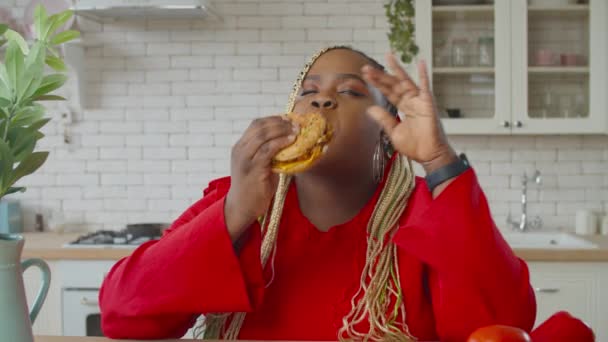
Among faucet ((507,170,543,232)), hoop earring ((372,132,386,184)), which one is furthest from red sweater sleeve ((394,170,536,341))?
faucet ((507,170,543,232))

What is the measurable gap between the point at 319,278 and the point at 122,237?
6.74 ft

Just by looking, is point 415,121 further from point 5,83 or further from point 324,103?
point 5,83

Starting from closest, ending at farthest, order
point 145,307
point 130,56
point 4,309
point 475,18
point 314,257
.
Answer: point 4,309 < point 145,307 < point 314,257 < point 475,18 < point 130,56

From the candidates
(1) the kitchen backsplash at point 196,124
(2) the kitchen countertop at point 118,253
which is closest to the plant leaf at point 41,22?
(2) the kitchen countertop at point 118,253

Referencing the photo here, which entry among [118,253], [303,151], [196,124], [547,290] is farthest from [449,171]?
[196,124]

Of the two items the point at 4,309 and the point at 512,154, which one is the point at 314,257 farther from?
the point at 512,154

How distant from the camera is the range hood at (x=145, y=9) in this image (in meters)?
3.28

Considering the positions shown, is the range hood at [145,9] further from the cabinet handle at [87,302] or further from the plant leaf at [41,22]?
the plant leaf at [41,22]

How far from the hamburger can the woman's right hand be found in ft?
0.04

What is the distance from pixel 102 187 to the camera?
3850mm

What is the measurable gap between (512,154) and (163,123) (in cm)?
185

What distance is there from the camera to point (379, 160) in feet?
5.40

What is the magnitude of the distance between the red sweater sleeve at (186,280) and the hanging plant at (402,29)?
2.24 meters

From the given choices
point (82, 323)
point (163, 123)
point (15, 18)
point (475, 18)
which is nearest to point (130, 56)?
point (163, 123)
